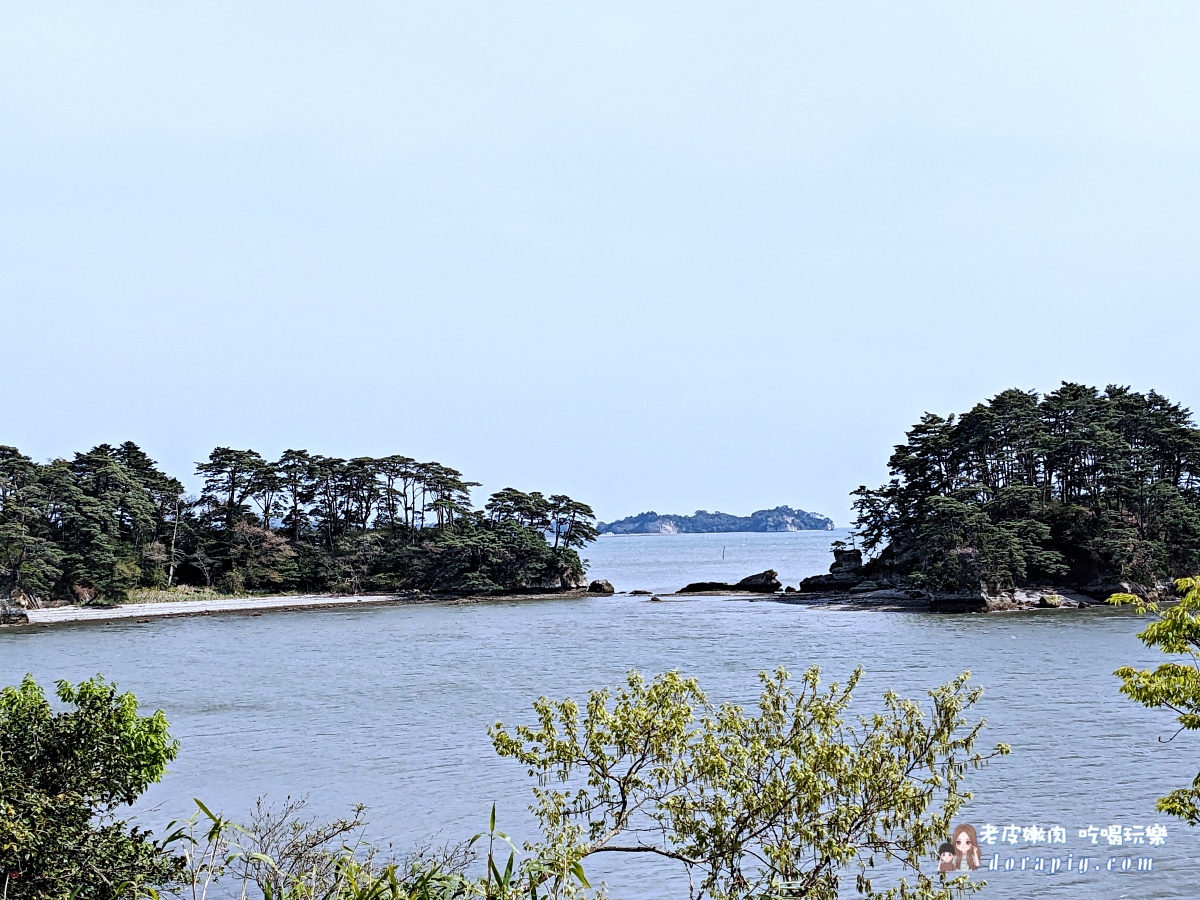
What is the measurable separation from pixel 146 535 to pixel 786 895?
217ft

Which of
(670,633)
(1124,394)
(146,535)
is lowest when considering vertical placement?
(670,633)

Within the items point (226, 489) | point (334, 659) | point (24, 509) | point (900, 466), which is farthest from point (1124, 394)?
point (24, 509)

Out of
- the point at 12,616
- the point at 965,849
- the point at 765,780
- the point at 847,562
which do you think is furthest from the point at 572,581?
the point at 765,780

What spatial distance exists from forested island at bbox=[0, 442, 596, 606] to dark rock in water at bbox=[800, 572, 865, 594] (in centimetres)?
1534

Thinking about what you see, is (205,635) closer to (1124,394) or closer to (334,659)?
(334,659)

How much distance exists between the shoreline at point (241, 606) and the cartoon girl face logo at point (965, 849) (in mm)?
48174

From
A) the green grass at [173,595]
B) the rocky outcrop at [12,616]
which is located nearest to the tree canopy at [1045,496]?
the green grass at [173,595]

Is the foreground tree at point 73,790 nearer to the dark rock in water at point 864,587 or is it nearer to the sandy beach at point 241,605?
the sandy beach at point 241,605

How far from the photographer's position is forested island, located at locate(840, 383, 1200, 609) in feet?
159

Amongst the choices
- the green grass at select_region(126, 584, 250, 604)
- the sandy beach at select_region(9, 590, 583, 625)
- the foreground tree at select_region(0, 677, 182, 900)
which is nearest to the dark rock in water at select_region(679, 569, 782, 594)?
the sandy beach at select_region(9, 590, 583, 625)

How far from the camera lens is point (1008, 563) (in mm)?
48156

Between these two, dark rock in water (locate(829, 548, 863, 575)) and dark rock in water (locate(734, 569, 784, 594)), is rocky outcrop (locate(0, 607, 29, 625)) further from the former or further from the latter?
dark rock in water (locate(829, 548, 863, 575))

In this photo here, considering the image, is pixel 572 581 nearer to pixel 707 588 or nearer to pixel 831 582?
pixel 707 588

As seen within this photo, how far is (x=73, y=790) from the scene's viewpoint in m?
9.53
